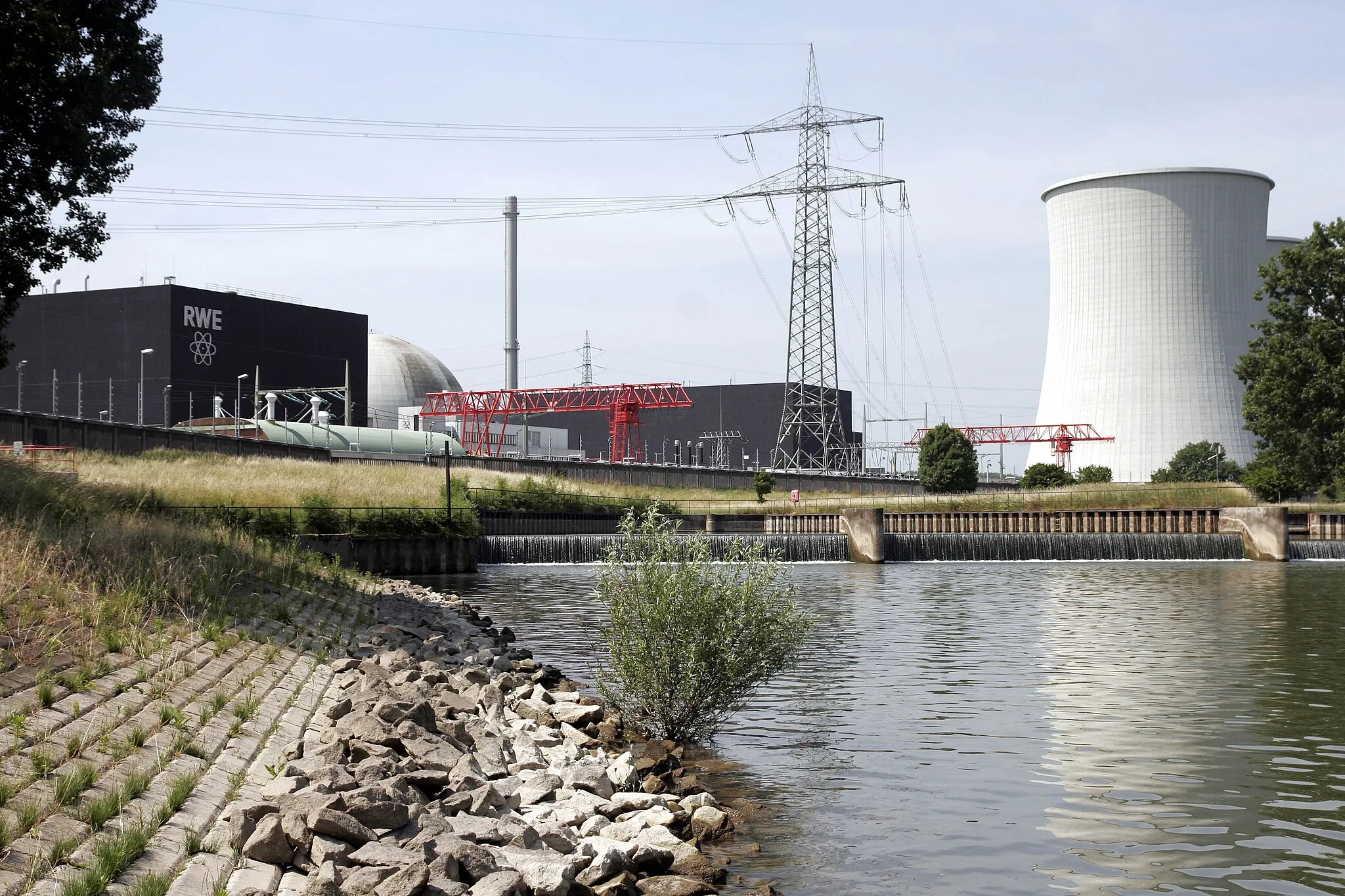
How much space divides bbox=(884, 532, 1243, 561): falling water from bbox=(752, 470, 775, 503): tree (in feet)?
73.8

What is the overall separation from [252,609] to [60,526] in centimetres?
282

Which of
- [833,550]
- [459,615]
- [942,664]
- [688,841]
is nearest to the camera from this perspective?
[688,841]

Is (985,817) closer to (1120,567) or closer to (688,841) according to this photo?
(688,841)

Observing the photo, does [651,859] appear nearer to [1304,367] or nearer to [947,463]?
[1304,367]

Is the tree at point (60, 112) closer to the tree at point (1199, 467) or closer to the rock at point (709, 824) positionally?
the rock at point (709, 824)

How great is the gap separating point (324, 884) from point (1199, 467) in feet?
251

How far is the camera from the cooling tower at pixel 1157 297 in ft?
216

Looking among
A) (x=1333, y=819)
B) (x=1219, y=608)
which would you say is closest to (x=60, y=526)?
(x=1333, y=819)

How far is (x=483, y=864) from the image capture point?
6.54 meters

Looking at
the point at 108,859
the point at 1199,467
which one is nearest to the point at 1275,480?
the point at 1199,467

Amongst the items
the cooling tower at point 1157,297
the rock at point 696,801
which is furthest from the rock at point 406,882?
the cooling tower at point 1157,297

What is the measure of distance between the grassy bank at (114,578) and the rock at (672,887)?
17.3ft

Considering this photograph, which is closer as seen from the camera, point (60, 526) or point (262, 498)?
point (60, 526)

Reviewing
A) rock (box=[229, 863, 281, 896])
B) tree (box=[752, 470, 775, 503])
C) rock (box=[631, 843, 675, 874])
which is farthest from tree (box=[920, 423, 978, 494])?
rock (box=[229, 863, 281, 896])
